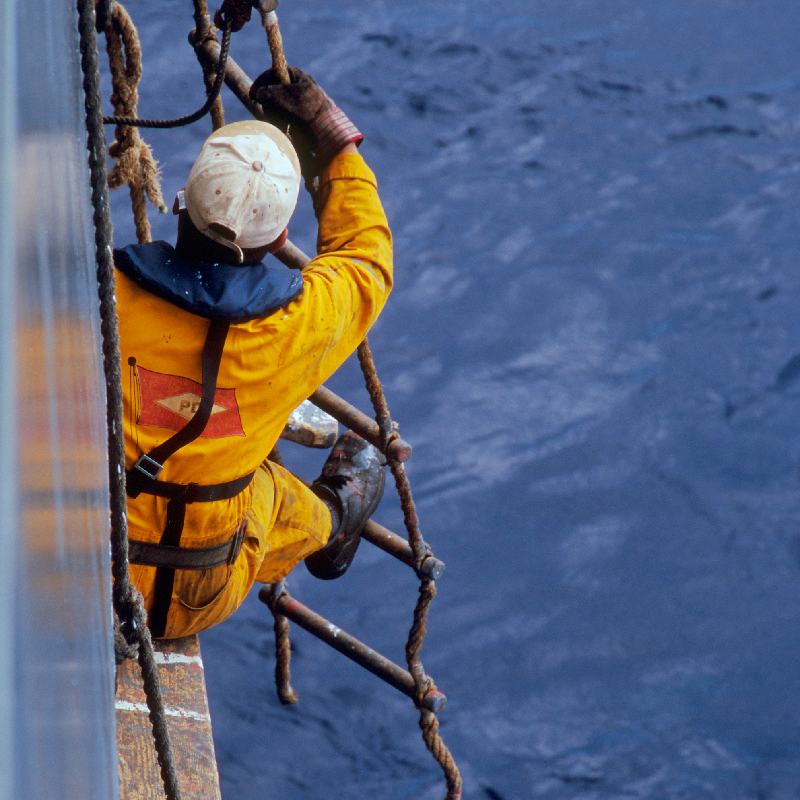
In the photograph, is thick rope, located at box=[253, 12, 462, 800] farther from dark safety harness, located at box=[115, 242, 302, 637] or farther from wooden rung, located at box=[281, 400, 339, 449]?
dark safety harness, located at box=[115, 242, 302, 637]

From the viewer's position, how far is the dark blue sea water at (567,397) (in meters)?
5.80

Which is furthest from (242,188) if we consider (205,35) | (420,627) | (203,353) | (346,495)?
(420,627)

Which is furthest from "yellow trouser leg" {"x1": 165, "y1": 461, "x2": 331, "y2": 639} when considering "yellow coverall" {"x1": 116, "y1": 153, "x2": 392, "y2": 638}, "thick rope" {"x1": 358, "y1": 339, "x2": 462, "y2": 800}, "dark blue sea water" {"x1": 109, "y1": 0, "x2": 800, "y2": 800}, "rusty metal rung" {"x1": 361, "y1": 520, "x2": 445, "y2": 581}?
"dark blue sea water" {"x1": 109, "y1": 0, "x2": 800, "y2": 800}

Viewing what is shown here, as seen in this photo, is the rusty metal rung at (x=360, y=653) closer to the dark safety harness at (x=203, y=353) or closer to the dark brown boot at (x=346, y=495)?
the dark brown boot at (x=346, y=495)

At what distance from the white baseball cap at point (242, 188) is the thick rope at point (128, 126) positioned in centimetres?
51

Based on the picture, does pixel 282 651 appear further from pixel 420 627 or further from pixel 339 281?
pixel 339 281

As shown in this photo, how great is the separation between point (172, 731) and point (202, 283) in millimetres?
1053

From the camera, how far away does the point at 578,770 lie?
576 centimetres

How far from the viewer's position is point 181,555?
2.93m

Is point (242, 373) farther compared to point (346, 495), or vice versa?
point (346, 495)

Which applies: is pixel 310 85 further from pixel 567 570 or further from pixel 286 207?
pixel 567 570

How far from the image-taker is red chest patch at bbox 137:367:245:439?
264cm

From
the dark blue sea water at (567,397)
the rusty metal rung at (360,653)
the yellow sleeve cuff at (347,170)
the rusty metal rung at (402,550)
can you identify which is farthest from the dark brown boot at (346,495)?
the dark blue sea water at (567,397)

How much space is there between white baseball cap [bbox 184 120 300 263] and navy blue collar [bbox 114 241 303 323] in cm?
6
